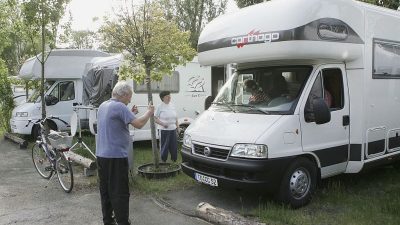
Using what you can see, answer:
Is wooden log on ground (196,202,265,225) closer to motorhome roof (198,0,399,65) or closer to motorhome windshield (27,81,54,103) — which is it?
motorhome roof (198,0,399,65)

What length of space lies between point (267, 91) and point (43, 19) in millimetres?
7494

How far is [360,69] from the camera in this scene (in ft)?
22.7

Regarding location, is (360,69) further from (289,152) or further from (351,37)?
(289,152)

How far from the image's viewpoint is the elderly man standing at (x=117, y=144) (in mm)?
5266

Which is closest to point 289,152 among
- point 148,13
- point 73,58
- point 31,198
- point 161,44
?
point 161,44

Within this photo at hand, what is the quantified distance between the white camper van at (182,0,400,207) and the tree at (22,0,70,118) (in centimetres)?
592

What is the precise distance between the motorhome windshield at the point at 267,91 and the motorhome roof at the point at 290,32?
382mm

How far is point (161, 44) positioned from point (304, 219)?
13.0 feet

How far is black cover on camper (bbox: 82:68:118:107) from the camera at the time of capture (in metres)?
11.3

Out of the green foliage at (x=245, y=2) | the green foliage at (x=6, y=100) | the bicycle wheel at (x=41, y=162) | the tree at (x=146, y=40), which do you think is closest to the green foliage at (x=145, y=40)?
the tree at (x=146, y=40)

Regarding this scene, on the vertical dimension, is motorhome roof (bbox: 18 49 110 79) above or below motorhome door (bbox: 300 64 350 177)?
above

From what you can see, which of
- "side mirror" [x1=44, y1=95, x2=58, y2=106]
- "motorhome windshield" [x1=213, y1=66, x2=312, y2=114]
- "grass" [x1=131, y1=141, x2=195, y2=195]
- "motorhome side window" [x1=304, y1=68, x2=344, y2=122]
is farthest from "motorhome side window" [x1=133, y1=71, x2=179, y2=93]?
"motorhome side window" [x1=304, y1=68, x2=344, y2=122]

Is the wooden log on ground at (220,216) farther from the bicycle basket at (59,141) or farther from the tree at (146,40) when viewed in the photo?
the bicycle basket at (59,141)

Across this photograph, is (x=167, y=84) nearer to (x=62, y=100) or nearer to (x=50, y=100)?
(x=62, y=100)
